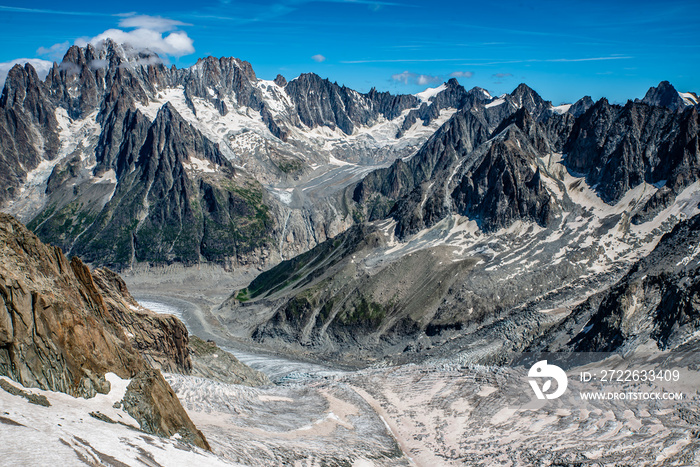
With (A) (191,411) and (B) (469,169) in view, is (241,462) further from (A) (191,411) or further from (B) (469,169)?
(B) (469,169)

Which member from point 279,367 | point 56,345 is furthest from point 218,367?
point 56,345

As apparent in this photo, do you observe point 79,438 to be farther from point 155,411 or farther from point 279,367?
point 279,367

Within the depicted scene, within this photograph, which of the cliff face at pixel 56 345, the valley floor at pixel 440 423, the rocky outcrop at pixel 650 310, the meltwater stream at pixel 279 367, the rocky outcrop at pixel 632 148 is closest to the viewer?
the cliff face at pixel 56 345

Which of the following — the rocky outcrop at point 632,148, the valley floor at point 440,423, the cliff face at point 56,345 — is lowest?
the valley floor at point 440,423

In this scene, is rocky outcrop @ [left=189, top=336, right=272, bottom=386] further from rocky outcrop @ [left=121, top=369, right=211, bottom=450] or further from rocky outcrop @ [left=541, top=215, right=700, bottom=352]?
rocky outcrop @ [left=541, top=215, right=700, bottom=352]

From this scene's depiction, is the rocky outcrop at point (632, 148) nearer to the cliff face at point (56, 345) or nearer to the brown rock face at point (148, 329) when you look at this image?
the brown rock face at point (148, 329)

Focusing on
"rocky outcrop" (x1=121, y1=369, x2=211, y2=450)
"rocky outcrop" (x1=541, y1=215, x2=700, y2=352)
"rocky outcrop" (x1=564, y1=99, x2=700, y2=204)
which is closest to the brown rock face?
"rocky outcrop" (x1=121, y1=369, x2=211, y2=450)

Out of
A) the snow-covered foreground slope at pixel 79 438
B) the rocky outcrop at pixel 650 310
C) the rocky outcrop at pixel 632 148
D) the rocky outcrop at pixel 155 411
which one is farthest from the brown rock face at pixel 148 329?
the rocky outcrop at pixel 632 148

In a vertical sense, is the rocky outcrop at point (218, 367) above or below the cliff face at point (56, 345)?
below
